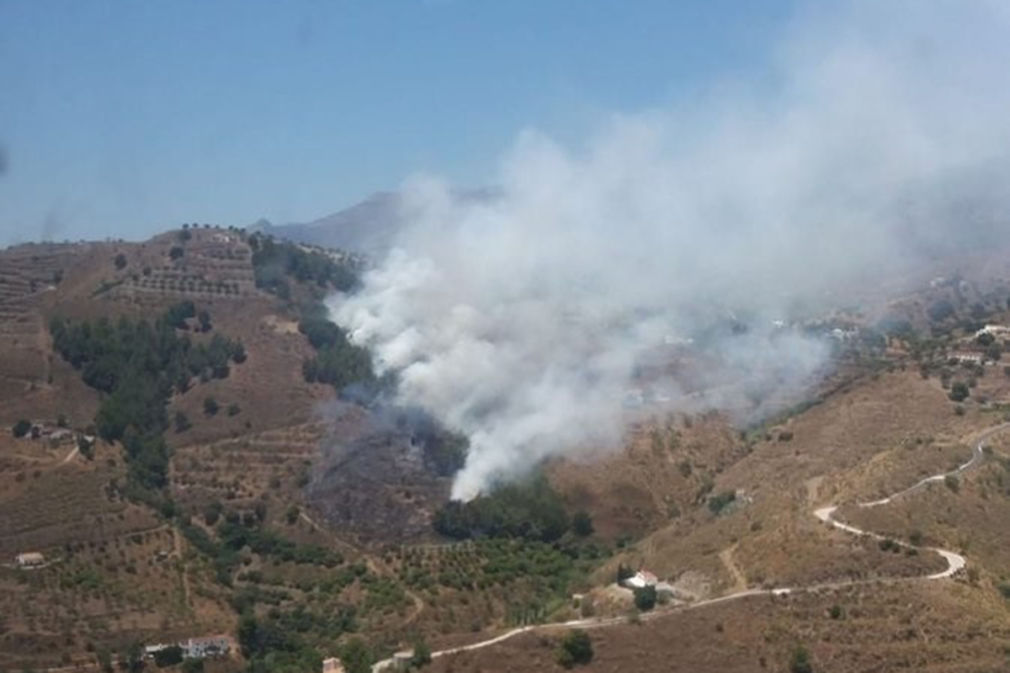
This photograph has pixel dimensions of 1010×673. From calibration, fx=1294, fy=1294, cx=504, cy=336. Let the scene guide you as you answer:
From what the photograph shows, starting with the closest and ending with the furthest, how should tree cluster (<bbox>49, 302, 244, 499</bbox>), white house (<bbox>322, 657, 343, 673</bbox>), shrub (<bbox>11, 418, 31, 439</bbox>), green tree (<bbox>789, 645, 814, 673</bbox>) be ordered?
green tree (<bbox>789, 645, 814, 673</bbox>)
white house (<bbox>322, 657, 343, 673</bbox>)
shrub (<bbox>11, 418, 31, 439</bbox>)
tree cluster (<bbox>49, 302, 244, 499</bbox>)

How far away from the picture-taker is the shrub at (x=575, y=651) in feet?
176

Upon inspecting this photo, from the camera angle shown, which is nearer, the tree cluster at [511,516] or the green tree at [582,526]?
the green tree at [582,526]

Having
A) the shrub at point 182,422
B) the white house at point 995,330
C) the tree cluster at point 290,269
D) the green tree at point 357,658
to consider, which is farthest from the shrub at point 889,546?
the tree cluster at point 290,269

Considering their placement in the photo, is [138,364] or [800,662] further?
[138,364]

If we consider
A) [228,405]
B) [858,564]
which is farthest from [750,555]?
[228,405]

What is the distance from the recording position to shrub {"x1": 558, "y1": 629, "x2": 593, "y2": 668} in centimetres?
5350

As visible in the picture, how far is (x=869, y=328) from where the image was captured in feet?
424

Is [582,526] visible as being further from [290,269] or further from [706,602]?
[290,269]

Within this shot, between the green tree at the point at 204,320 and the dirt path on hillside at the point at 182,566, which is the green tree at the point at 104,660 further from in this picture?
the green tree at the point at 204,320

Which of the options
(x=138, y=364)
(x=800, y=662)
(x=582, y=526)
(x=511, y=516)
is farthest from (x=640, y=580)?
(x=138, y=364)

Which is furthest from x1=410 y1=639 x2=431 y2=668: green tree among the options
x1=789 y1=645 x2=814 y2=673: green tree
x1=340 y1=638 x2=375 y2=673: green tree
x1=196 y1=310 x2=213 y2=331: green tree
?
x1=196 y1=310 x2=213 y2=331: green tree

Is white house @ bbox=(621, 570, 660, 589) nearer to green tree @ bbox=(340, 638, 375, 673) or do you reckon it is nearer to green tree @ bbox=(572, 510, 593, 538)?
green tree @ bbox=(340, 638, 375, 673)

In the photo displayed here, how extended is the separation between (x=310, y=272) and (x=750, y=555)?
8357 centimetres

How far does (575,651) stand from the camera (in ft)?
176
